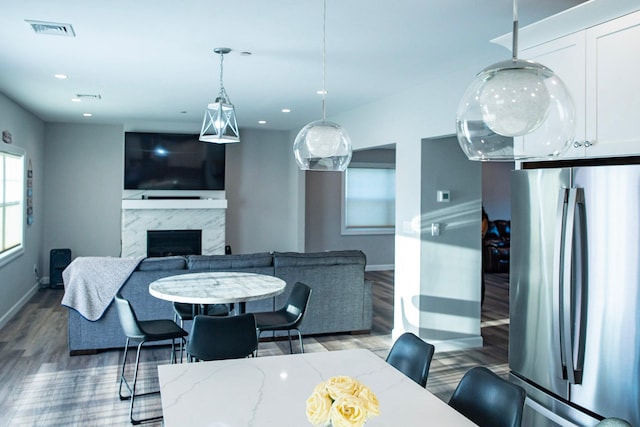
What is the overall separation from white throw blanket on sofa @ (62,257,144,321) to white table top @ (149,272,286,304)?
107 cm

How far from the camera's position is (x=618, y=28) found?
2.29m

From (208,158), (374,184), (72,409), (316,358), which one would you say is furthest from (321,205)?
(316,358)

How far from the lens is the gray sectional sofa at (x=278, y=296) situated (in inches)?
193

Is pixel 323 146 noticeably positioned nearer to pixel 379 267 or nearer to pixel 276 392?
pixel 276 392

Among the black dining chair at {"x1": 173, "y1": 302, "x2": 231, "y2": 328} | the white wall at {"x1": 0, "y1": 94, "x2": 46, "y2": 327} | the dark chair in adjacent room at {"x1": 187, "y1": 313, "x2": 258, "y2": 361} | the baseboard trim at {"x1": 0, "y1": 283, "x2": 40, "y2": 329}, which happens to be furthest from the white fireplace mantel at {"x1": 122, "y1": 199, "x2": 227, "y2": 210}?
the dark chair in adjacent room at {"x1": 187, "y1": 313, "x2": 258, "y2": 361}

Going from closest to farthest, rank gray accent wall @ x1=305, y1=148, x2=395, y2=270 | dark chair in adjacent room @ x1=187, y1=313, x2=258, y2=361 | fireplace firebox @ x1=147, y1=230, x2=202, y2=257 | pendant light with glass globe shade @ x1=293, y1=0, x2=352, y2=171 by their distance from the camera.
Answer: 1. pendant light with glass globe shade @ x1=293, y1=0, x2=352, y2=171
2. dark chair in adjacent room @ x1=187, y1=313, x2=258, y2=361
3. fireplace firebox @ x1=147, y1=230, x2=202, y2=257
4. gray accent wall @ x1=305, y1=148, x2=395, y2=270

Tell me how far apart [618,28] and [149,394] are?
365 centimetres

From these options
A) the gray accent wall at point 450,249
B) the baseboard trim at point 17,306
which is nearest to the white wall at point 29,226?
the baseboard trim at point 17,306

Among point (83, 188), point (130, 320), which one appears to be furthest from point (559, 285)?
point (83, 188)

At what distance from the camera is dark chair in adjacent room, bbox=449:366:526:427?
1.86 metres

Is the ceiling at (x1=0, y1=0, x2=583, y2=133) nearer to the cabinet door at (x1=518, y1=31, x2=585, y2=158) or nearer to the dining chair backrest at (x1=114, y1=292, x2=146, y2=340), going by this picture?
the cabinet door at (x1=518, y1=31, x2=585, y2=158)

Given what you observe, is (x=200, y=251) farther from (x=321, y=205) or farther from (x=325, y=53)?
(x=325, y=53)

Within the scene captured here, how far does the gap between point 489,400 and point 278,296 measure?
3533 mm

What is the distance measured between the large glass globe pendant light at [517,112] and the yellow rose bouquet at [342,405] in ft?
2.46
